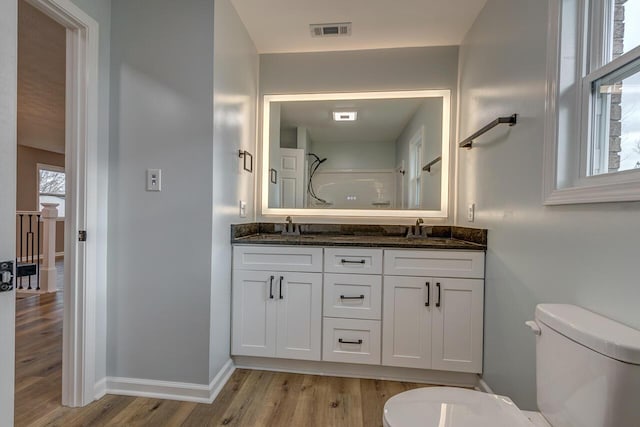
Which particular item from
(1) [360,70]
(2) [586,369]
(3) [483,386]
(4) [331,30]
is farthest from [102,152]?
(3) [483,386]

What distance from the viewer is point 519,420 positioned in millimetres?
912

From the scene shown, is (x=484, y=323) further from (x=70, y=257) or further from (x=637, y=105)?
(x=70, y=257)

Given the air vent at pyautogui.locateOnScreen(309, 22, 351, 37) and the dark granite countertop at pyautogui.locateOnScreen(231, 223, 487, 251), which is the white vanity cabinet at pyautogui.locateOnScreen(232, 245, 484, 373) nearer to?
the dark granite countertop at pyautogui.locateOnScreen(231, 223, 487, 251)

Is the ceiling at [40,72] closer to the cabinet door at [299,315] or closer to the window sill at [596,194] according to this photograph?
the cabinet door at [299,315]

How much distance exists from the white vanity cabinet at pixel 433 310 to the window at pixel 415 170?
25.8 inches

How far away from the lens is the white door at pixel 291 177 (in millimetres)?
2566

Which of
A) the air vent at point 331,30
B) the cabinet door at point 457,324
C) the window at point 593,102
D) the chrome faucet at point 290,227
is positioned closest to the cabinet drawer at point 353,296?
the cabinet door at point 457,324

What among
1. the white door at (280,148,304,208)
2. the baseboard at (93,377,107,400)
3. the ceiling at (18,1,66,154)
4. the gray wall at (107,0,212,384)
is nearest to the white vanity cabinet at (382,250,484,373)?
the white door at (280,148,304,208)

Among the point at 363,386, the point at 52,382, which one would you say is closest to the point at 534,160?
the point at 363,386

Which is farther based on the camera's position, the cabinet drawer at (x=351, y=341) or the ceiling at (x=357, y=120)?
the ceiling at (x=357, y=120)

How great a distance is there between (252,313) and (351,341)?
0.66m

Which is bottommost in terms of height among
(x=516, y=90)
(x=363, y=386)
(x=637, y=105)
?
(x=363, y=386)

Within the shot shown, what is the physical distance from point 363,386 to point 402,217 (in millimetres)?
1222

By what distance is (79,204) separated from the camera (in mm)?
1603
